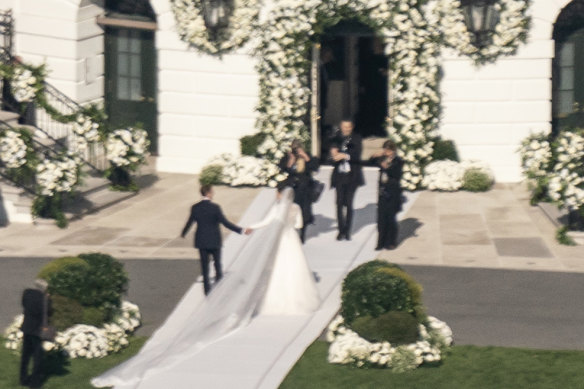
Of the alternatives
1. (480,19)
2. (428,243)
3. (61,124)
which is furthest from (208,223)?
(61,124)

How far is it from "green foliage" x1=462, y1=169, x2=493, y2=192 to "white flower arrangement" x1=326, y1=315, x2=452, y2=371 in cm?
990

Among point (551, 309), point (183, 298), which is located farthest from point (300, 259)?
point (551, 309)

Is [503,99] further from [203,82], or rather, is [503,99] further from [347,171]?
[203,82]

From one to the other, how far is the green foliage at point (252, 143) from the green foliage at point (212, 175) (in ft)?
2.05

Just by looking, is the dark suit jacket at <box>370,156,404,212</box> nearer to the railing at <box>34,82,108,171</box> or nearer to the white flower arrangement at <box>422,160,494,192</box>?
the white flower arrangement at <box>422,160,494,192</box>

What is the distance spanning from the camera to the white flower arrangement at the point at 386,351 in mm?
16969

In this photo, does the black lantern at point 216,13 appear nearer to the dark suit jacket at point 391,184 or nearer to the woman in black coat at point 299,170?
the woman in black coat at point 299,170

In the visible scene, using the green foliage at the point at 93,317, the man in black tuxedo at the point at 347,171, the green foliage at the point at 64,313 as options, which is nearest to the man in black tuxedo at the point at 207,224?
the green foliage at the point at 93,317

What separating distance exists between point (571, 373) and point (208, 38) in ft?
44.7

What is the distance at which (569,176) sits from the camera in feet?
75.0

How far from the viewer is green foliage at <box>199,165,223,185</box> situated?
2781 cm

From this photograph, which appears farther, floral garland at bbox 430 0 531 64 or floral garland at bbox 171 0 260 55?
floral garland at bbox 171 0 260 55

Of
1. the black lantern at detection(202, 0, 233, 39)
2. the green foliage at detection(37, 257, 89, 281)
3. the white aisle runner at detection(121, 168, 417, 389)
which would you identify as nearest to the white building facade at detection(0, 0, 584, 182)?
the black lantern at detection(202, 0, 233, 39)

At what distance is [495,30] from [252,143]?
5.11 meters
